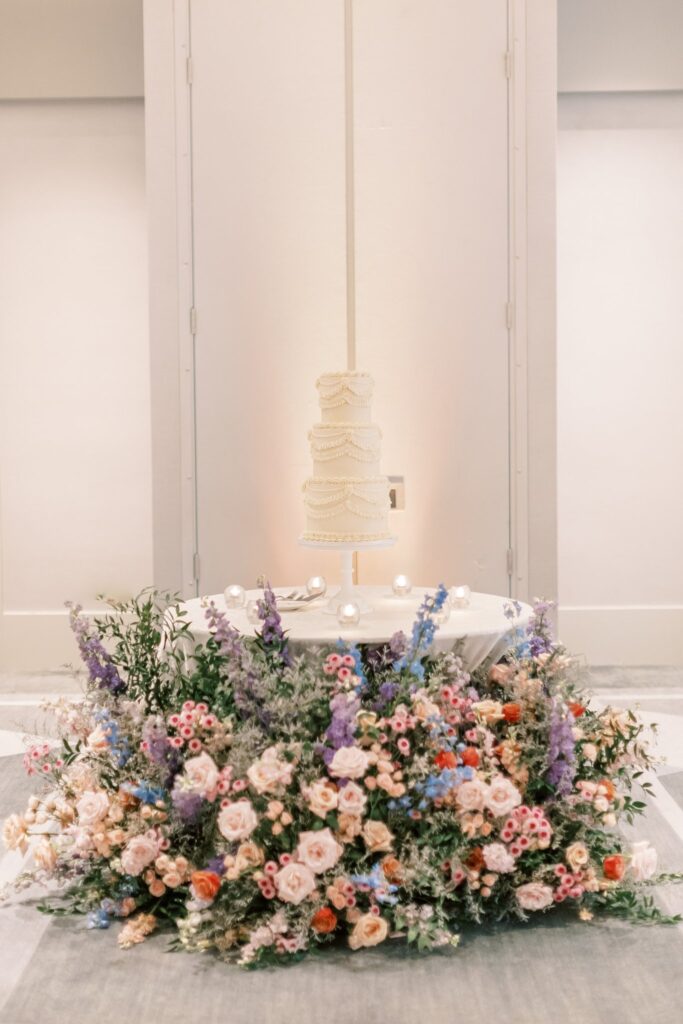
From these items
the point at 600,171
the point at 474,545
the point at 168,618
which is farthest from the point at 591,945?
the point at 600,171

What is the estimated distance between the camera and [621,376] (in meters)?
5.09

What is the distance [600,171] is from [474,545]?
198 centimetres

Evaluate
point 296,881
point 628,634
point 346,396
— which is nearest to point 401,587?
point 346,396

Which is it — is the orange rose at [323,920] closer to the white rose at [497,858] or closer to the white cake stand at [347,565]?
the white rose at [497,858]

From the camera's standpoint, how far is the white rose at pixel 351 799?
7.49 feet

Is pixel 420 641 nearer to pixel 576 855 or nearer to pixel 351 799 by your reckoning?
pixel 351 799

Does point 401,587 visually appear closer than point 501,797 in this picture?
No

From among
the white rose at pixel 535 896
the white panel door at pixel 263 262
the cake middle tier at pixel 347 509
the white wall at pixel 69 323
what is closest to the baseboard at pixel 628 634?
the white panel door at pixel 263 262

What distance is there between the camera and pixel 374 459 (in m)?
3.09

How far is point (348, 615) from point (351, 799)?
0.62 metres

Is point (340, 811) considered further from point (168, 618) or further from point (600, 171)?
point (600, 171)

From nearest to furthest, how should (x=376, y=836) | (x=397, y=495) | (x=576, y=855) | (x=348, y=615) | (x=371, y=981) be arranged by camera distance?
(x=371, y=981) → (x=376, y=836) → (x=576, y=855) → (x=348, y=615) → (x=397, y=495)

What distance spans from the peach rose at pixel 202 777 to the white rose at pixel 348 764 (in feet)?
0.85

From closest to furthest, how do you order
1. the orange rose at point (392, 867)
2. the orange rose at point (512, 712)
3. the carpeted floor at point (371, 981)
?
the carpeted floor at point (371, 981) → the orange rose at point (392, 867) → the orange rose at point (512, 712)
